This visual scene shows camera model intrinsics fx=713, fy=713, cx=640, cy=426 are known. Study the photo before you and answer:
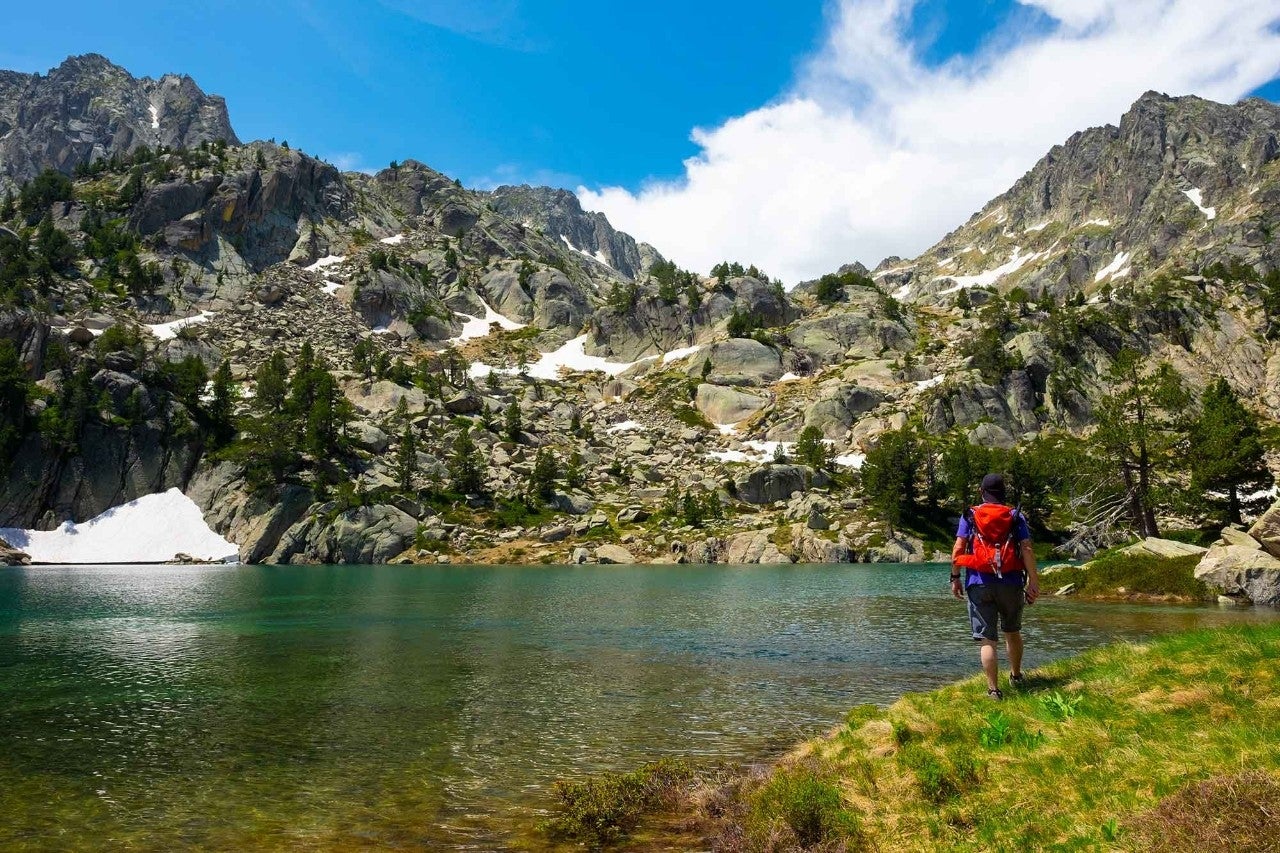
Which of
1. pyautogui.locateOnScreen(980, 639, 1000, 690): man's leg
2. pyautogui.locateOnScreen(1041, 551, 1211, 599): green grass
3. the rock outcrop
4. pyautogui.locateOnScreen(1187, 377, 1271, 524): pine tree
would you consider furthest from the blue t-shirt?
pyautogui.locateOnScreen(1187, 377, 1271, 524): pine tree

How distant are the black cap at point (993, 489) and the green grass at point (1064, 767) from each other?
3.45 m

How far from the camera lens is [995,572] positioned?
12.8m

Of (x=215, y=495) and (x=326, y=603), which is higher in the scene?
(x=215, y=495)

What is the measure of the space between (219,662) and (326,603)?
2353cm

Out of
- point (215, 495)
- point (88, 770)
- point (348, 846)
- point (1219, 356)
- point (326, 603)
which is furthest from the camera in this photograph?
point (1219, 356)

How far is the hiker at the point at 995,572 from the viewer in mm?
12742

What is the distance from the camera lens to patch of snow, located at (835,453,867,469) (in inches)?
5320

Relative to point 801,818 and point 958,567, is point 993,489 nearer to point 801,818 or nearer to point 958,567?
point 958,567

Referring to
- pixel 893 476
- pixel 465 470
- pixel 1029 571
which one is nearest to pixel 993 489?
pixel 1029 571

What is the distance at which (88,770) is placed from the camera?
1414cm

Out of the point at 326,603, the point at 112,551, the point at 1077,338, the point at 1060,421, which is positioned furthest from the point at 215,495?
the point at 1077,338

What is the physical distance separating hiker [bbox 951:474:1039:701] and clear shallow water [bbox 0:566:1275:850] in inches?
195

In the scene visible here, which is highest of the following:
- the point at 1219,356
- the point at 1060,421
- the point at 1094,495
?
the point at 1219,356

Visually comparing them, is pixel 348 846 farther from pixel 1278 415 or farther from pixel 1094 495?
pixel 1278 415
